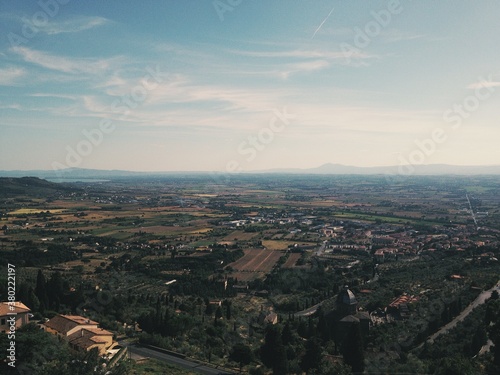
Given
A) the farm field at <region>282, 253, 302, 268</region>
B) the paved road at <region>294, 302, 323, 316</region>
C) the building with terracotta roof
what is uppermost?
the building with terracotta roof

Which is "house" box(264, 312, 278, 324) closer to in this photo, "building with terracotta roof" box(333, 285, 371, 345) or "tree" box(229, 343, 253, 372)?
"building with terracotta roof" box(333, 285, 371, 345)

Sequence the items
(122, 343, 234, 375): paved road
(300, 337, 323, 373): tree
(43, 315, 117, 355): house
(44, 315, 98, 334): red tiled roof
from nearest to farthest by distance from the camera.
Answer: (43, 315, 117, 355): house
(122, 343, 234, 375): paved road
(44, 315, 98, 334): red tiled roof
(300, 337, 323, 373): tree

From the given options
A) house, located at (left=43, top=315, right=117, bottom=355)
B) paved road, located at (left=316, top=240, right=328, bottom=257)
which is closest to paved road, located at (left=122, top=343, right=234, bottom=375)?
house, located at (left=43, top=315, right=117, bottom=355)

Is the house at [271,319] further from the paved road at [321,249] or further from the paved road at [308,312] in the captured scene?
the paved road at [321,249]

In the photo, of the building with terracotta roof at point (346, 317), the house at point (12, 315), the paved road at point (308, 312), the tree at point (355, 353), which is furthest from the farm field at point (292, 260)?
the house at point (12, 315)

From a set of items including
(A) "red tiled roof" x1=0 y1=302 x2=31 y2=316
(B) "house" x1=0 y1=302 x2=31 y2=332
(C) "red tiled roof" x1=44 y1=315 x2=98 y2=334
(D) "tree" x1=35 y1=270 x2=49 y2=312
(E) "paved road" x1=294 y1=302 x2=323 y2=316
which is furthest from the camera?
(E) "paved road" x1=294 y1=302 x2=323 y2=316

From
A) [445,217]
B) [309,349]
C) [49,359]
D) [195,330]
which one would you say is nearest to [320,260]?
[195,330]
